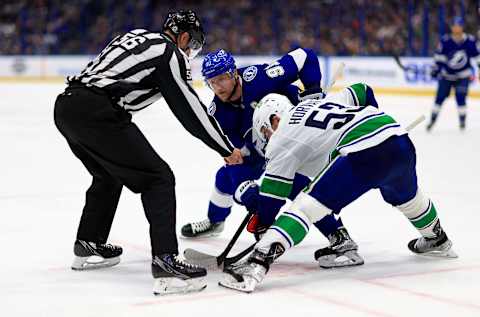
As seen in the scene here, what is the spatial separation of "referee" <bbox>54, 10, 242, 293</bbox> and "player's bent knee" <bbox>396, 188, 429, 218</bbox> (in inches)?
29.9

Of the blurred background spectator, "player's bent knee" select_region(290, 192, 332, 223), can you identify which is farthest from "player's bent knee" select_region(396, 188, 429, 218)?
the blurred background spectator

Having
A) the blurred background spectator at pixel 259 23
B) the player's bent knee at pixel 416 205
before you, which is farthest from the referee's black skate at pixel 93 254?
the blurred background spectator at pixel 259 23

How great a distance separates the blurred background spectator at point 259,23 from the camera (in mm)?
15648

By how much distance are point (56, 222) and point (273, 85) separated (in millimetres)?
1559

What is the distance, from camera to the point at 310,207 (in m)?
3.47

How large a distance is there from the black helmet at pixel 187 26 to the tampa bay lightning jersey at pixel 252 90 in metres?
0.60

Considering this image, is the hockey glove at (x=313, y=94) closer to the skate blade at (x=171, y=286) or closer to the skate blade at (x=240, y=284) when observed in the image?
the skate blade at (x=240, y=284)

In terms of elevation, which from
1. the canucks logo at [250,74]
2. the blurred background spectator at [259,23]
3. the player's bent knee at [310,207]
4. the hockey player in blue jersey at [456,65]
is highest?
the canucks logo at [250,74]

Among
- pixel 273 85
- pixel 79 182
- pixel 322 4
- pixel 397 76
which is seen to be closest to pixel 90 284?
pixel 273 85

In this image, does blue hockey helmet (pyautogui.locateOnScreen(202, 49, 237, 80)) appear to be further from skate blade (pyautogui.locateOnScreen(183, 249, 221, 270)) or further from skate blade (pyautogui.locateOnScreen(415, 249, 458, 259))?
skate blade (pyautogui.locateOnScreen(415, 249, 458, 259))

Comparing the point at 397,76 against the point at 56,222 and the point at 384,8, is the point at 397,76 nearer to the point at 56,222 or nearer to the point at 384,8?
the point at 384,8

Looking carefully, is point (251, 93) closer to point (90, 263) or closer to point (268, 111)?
point (268, 111)

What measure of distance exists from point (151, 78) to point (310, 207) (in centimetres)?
78

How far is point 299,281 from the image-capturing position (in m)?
3.62
